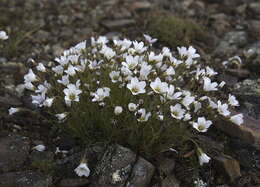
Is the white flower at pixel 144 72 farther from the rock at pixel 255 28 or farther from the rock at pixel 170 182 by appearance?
the rock at pixel 255 28

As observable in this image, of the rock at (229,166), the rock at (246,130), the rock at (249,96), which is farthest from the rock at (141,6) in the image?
the rock at (229,166)

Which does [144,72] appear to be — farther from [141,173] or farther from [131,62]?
[141,173]

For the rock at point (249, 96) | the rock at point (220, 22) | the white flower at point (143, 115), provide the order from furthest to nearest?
the rock at point (220, 22) < the rock at point (249, 96) < the white flower at point (143, 115)

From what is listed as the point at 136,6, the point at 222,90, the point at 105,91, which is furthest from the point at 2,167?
the point at 136,6

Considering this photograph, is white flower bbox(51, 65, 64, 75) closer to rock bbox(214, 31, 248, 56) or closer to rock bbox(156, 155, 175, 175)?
rock bbox(156, 155, 175, 175)

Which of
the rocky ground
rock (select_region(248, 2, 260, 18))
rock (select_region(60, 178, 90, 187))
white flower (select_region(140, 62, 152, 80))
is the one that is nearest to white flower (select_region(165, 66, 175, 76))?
white flower (select_region(140, 62, 152, 80))

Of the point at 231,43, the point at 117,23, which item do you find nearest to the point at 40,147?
the point at 117,23
